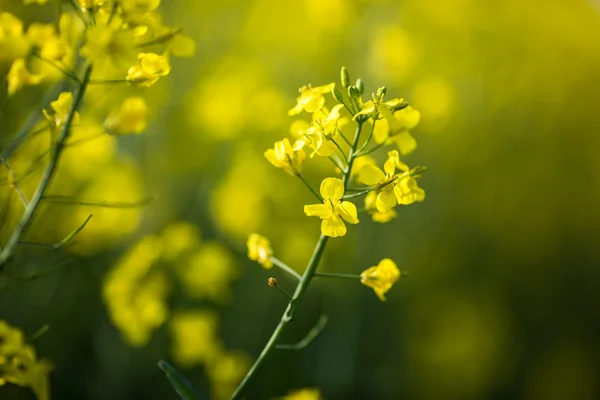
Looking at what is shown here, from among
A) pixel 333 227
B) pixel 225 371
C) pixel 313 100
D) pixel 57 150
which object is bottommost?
pixel 225 371

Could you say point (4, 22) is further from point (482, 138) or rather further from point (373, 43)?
point (482, 138)

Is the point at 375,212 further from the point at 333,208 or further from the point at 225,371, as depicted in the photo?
the point at 225,371

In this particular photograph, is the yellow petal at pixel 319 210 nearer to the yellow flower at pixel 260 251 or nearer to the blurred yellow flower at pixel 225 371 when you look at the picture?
the yellow flower at pixel 260 251

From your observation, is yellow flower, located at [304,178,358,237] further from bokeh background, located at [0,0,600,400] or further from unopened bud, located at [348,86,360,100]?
bokeh background, located at [0,0,600,400]

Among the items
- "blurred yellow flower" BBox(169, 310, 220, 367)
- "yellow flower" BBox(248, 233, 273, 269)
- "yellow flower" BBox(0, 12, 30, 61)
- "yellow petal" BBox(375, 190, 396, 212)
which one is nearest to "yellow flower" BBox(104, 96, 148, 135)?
"yellow flower" BBox(0, 12, 30, 61)

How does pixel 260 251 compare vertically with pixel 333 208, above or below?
below

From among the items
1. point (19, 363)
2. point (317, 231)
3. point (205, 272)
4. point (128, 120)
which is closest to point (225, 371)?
point (205, 272)
